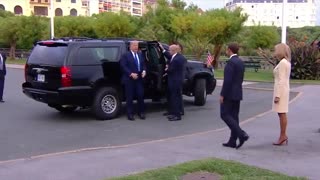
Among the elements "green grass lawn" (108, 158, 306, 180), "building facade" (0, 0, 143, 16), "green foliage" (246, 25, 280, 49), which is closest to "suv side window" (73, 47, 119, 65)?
"green grass lawn" (108, 158, 306, 180)

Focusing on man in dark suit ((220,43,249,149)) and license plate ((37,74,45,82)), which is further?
license plate ((37,74,45,82))

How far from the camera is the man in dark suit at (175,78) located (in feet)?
36.9

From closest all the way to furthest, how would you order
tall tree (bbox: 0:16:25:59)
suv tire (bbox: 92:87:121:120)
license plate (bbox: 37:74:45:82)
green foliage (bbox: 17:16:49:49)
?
1. license plate (bbox: 37:74:45:82)
2. suv tire (bbox: 92:87:121:120)
3. tall tree (bbox: 0:16:25:59)
4. green foliage (bbox: 17:16:49:49)

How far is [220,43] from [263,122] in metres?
21.2

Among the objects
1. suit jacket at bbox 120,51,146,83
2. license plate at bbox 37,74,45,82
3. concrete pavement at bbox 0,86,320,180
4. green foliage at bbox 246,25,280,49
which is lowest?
concrete pavement at bbox 0,86,320,180

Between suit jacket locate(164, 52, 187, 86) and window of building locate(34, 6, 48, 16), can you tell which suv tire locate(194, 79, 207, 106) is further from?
window of building locate(34, 6, 48, 16)

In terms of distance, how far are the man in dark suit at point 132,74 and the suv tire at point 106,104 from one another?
0.42 meters

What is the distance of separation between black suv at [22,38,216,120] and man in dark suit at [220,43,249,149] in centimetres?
402

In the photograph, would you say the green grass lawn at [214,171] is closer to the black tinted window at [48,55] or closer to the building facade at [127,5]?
the black tinted window at [48,55]

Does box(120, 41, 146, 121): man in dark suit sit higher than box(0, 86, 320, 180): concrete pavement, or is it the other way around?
box(120, 41, 146, 121): man in dark suit

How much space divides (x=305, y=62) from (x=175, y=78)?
551 inches

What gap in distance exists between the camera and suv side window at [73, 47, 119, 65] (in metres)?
11.4

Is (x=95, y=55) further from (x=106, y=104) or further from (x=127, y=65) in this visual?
(x=106, y=104)

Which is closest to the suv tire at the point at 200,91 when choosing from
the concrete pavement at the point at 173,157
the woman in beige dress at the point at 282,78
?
the concrete pavement at the point at 173,157
